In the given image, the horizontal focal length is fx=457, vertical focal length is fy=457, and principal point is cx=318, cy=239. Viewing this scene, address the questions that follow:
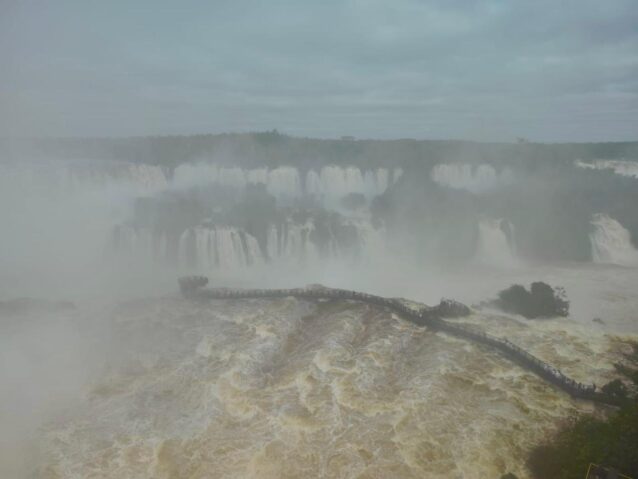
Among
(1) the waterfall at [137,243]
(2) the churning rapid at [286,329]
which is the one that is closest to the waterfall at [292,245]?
(2) the churning rapid at [286,329]

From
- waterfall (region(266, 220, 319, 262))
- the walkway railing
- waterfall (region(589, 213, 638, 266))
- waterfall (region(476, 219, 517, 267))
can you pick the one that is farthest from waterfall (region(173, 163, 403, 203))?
the walkway railing

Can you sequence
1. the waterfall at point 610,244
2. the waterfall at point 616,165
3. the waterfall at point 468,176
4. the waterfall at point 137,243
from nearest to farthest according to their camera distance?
the waterfall at point 137,243
the waterfall at point 610,244
the waterfall at point 468,176
the waterfall at point 616,165

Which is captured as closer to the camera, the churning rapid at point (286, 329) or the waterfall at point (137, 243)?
the churning rapid at point (286, 329)

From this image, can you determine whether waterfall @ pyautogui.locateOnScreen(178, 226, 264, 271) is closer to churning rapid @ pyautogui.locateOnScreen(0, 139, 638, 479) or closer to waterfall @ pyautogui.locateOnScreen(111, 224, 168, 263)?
churning rapid @ pyautogui.locateOnScreen(0, 139, 638, 479)

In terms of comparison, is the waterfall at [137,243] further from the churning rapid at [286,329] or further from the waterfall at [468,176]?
the waterfall at [468,176]

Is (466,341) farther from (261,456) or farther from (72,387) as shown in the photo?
(72,387)

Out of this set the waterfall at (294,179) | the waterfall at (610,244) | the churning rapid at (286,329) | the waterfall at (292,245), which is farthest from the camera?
the waterfall at (294,179)

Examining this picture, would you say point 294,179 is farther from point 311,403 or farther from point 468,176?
point 311,403
